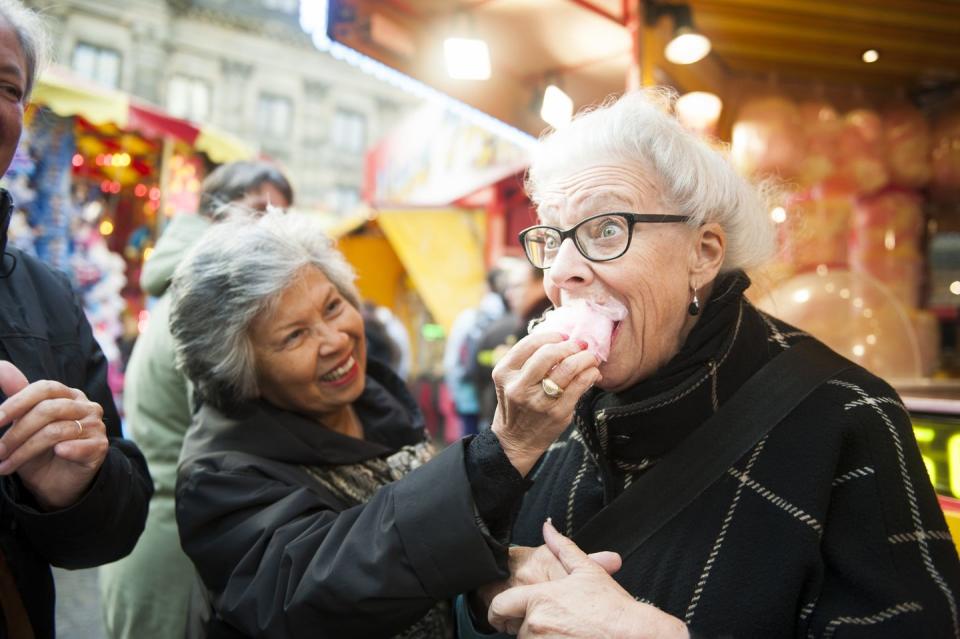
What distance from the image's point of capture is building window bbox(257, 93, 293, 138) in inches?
961

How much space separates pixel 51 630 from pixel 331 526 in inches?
33.1

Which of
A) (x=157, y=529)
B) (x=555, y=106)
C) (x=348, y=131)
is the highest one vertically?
(x=348, y=131)

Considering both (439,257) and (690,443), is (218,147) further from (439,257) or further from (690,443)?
(690,443)

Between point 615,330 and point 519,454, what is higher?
point 615,330

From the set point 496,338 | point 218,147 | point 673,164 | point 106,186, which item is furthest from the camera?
point 106,186

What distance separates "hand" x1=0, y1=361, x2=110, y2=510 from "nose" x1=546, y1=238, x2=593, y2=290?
107 centimetres

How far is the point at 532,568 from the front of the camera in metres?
1.40

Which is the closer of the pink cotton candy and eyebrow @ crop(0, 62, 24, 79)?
the pink cotton candy

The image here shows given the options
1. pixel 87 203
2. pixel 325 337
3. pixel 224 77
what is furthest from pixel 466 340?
pixel 224 77

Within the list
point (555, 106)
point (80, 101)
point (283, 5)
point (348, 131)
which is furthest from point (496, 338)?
point (283, 5)

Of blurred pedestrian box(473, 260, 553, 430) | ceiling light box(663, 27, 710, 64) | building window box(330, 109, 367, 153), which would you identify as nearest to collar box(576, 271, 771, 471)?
ceiling light box(663, 27, 710, 64)

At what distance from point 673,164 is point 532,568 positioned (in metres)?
0.93

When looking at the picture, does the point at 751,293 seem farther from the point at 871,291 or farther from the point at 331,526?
the point at 871,291

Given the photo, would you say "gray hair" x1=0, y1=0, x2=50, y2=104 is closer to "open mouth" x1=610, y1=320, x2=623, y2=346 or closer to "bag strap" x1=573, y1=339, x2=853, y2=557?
"open mouth" x1=610, y1=320, x2=623, y2=346
